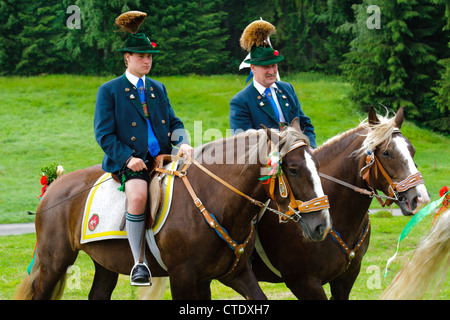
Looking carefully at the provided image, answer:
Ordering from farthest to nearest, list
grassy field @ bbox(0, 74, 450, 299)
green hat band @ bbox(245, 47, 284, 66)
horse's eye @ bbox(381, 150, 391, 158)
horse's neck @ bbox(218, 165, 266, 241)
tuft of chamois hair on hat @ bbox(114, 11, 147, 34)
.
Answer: grassy field @ bbox(0, 74, 450, 299)
green hat band @ bbox(245, 47, 284, 66)
tuft of chamois hair on hat @ bbox(114, 11, 147, 34)
horse's eye @ bbox(381, 150, 391, 158)
horse's neck @ bbox(218, 165, 266, 241)

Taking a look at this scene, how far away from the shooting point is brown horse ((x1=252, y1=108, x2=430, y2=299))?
4.98 m

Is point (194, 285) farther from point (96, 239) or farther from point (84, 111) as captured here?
point (84, 111)

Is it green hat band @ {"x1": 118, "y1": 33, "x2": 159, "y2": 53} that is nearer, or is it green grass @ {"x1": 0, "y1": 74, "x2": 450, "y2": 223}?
green hat band @ {"x1": 118, "y1": 33, "x2": 159, "y2": 53}

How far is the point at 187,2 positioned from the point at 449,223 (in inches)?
1272

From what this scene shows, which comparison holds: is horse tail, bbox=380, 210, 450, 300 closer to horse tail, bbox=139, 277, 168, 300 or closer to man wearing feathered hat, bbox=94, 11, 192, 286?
man wearing feathered hat, bbox=94, 11, 192, 286

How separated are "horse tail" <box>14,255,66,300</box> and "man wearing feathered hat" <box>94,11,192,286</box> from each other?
127cm

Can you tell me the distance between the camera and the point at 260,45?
227 inches

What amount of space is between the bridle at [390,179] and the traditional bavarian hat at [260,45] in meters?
1.34

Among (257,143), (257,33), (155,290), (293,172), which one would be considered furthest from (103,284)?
(257,33)

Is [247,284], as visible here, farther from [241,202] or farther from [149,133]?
[149,133]

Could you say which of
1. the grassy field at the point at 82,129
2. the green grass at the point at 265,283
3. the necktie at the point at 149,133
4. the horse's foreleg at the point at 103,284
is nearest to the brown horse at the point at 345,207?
the green grass at the point at 265,283

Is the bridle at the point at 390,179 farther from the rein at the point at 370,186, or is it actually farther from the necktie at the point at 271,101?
the necktie at the point at 271,101

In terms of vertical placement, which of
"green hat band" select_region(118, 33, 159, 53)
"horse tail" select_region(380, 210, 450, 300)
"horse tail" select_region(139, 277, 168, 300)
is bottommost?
"horse tail" select_region(139, 277, 168, 300)

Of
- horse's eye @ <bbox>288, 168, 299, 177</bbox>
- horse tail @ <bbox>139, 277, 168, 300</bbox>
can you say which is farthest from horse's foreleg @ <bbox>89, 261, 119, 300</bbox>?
horse's eye @ <bbox>288, 168, 299, 177</bbox>
